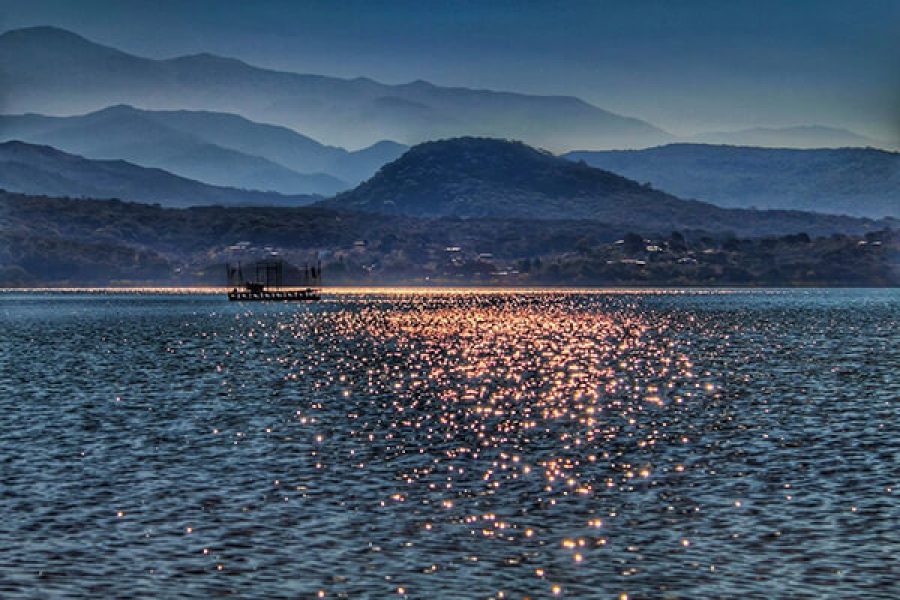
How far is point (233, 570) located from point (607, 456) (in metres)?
27.8

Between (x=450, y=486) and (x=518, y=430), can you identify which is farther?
(x=518, y=430)

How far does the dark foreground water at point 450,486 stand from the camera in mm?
37094

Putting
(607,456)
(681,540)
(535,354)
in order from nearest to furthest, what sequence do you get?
(681,540) < (607,456) < (535,354)

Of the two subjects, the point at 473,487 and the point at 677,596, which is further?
the point at 473,487

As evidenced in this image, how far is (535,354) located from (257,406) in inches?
2590

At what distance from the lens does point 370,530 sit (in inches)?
1702

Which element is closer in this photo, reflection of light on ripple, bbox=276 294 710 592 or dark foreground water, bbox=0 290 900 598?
dark foreground water, bbox=0 290 900 598

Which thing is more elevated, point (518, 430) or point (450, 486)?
point (450, 486)

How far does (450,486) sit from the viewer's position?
52.4 metres

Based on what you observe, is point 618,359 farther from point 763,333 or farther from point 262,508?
point 262,508

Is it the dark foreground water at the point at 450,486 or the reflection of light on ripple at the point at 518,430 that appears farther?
the reflection of light on ripple at the point at 518,430

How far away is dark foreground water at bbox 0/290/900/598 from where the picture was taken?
37.1 metres

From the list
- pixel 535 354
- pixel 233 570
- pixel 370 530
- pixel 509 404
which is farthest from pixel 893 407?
pixel 535 354

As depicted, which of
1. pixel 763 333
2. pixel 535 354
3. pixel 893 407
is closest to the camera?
pixel 893 407
